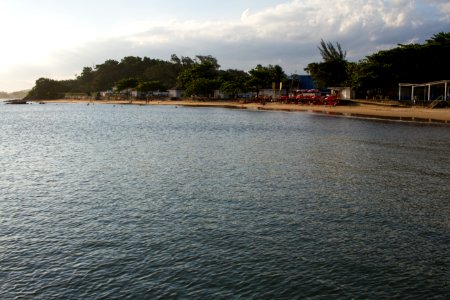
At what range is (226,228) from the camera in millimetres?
14672

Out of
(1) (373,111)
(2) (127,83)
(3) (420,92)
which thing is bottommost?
(1) (373,111)

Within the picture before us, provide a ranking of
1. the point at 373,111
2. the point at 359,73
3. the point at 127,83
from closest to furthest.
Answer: the point at 373,111
the point at 359,73
the point at 127,83

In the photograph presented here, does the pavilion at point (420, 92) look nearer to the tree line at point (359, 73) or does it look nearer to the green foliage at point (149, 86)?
the tree line at point (359, 73)

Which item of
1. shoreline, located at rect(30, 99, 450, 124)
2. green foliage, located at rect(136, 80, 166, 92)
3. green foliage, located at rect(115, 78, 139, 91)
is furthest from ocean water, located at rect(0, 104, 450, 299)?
green foliage, located at rect(115, 78, 139, 91)

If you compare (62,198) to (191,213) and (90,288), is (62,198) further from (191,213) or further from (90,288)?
(90,288)

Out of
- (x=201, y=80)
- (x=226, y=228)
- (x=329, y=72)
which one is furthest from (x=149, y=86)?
(x=226, y=228)

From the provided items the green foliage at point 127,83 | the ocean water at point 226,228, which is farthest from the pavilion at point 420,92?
the green foliage at point 127,83

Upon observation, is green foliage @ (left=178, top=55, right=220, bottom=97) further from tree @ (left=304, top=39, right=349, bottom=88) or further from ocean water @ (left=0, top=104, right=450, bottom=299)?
ocean water @ (left=0, top=104, right=450, bottom=299)

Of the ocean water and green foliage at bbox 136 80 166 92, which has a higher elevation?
green foliage at bbox 136 80 166 92

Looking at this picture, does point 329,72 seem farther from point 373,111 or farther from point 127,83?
point 127,83

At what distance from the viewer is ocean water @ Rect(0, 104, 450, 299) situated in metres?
10.6

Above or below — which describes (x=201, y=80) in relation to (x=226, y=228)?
above

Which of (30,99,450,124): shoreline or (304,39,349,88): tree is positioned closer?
(30,99,450,124): shoreline

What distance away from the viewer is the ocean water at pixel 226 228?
10609mm
